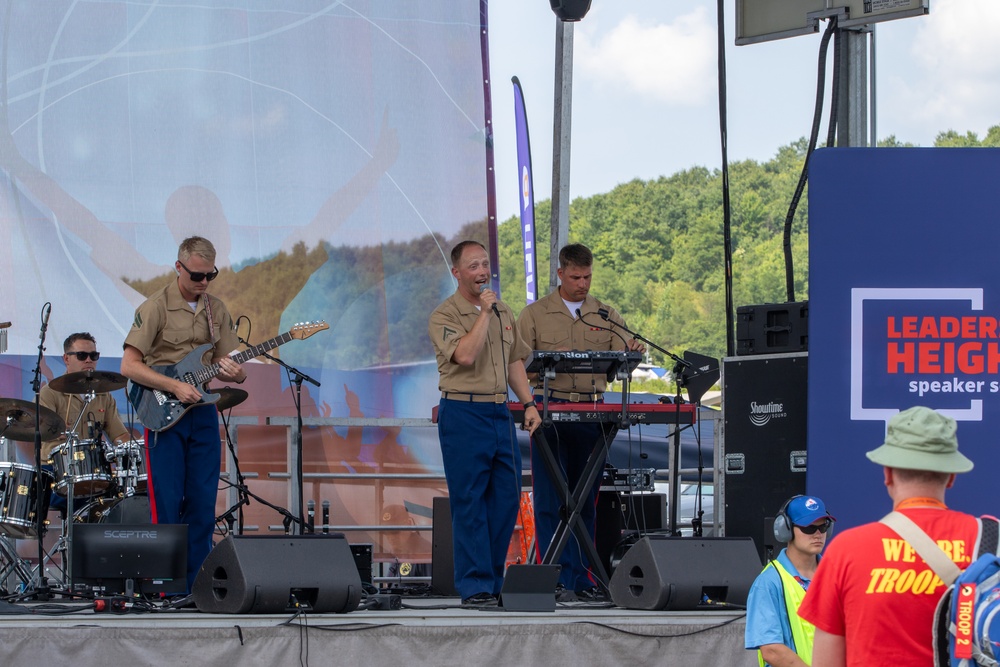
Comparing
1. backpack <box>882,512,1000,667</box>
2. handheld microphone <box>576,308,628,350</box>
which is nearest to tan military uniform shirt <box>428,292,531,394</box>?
handheld microphone <box>576,308,628,350</box>

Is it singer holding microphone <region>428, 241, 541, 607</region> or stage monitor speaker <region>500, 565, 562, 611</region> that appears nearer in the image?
stage monitor speaker <region>500, 565, 562, 611</region>

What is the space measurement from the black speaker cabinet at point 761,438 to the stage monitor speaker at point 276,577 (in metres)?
2.21

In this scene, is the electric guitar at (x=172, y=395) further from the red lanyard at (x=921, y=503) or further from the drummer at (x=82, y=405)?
the red lanyard at (x=921, y=503)

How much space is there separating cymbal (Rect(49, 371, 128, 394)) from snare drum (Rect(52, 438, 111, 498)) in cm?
35

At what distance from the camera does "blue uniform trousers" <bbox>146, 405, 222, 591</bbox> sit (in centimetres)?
607

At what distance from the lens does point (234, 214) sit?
322 inches

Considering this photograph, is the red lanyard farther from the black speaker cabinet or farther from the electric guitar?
the electric guitar

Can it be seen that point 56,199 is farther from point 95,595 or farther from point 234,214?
point 95,595

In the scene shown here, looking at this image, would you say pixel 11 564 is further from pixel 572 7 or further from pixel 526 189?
pixel 572 7

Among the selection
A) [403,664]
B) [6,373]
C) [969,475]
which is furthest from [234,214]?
[969,475]

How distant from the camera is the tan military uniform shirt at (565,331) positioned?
6871 millimetres

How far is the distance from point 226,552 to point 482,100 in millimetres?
4306

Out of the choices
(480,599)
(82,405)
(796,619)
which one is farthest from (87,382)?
(796,619)

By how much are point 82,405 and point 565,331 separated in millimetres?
3300
